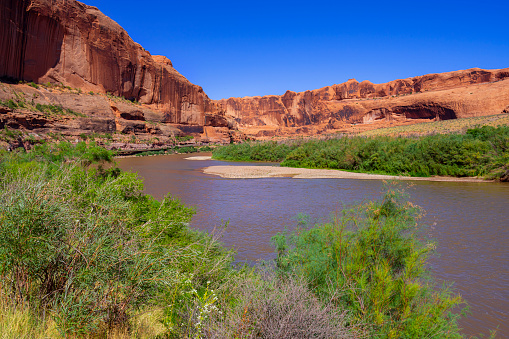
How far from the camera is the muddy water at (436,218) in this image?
18.9ft

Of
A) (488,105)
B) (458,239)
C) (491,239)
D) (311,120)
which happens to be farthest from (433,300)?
(311,120)

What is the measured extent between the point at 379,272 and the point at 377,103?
4237 inches

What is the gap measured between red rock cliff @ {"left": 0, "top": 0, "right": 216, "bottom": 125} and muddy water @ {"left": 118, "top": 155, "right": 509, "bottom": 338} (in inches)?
1813

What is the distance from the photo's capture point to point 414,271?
3.41m

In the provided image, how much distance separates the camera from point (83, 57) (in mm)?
59719

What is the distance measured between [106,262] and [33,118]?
43.6m

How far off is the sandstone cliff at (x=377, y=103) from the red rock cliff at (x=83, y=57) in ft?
146

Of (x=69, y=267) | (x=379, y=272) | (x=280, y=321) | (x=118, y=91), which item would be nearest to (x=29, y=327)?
(x=69, y=267)

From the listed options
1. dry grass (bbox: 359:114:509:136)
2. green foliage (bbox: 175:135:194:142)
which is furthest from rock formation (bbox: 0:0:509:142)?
dry grass (bbox: 359:114:509:136)

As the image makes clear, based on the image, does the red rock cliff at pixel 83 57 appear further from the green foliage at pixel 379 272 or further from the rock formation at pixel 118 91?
the green foliage at pixel 379 272

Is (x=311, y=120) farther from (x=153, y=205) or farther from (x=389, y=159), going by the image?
(x=153, y=205)

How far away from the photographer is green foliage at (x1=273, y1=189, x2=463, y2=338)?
3.01m

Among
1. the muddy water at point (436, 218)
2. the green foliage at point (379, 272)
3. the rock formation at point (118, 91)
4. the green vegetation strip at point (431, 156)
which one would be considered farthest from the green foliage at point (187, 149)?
the green foliage at point (379, 272)

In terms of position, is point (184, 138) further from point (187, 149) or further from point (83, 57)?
point (83, 57)
